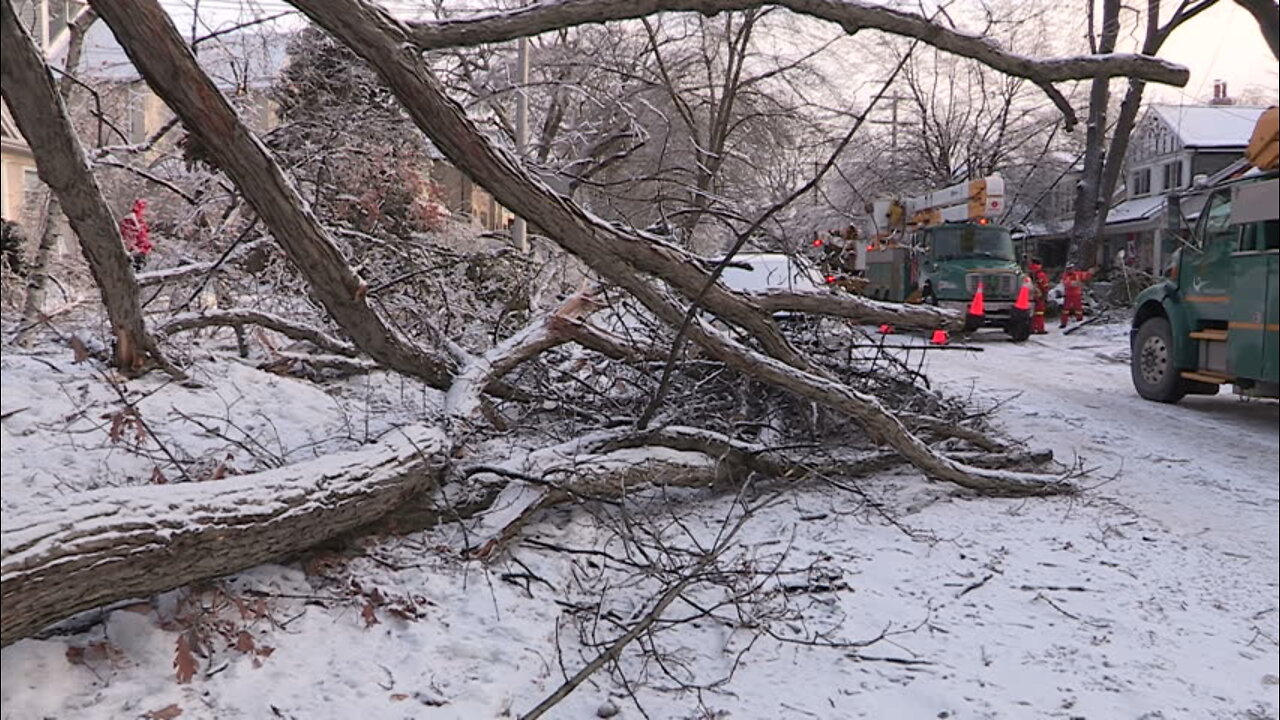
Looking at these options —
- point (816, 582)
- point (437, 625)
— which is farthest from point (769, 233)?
point (437, 625)

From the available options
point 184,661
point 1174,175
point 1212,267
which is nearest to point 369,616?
point 184,661

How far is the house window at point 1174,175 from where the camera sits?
229 centimetres

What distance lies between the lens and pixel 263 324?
4441 mm

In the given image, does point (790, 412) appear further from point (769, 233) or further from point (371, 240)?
point (371, 240)

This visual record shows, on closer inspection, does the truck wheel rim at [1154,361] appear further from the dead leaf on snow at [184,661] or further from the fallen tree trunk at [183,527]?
the dead leaf on snow at [184,661]

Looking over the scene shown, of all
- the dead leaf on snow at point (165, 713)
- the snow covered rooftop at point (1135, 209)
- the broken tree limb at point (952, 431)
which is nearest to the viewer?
the dead leaf on snow at point (165, 713)

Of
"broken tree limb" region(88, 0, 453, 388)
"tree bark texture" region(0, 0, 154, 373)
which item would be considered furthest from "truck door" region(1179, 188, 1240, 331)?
"broken tree limb" region(88, 0, 453, 388)

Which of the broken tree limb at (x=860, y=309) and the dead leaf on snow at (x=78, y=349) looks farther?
the broken tree limb at (x=860, y=309)

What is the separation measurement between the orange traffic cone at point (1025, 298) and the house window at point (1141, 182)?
18.4 inches

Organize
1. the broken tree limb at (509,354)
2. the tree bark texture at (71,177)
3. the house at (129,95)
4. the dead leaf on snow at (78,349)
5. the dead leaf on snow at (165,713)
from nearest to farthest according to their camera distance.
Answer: the tree bark texture at (71,177) → the house at (129,95) → the dead leaf on snow at (78,349) → the dead leaf on snow at (165,713) → the broken tree limb at (509,354)

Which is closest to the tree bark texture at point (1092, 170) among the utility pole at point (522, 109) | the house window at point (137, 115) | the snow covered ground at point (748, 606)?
the snow covered ground at point (748, 606)

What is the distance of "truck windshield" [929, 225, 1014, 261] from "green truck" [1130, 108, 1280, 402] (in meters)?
0.49

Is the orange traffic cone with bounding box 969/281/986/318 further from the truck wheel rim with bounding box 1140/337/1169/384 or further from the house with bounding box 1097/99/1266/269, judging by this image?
the truck wheel rim with bounding box 1140/337/1169/384

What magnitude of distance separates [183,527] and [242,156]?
1.05 meters
